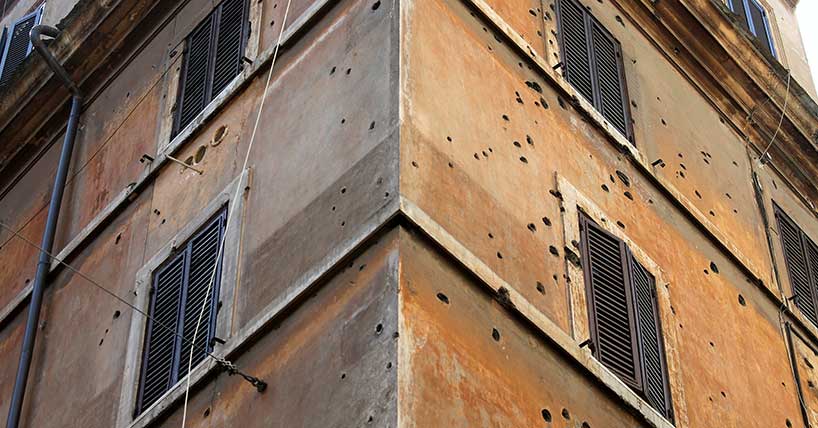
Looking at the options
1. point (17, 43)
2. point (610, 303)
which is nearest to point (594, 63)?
point (610, 303)

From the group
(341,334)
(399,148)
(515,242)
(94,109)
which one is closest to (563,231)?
(515,242)

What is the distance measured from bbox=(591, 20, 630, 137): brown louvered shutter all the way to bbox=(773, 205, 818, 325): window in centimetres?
227

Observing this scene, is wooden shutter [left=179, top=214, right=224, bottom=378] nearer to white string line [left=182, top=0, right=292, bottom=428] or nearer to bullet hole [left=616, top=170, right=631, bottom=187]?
white string line [left=182, top=0, right=292, bottom=428]

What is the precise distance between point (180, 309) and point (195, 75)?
2.74m

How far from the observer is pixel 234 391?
10.8 metres

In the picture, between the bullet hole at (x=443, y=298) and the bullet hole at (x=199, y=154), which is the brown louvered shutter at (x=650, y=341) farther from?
the bullet hole at (x=199, y=154)

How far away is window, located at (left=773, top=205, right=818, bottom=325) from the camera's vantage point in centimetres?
1517

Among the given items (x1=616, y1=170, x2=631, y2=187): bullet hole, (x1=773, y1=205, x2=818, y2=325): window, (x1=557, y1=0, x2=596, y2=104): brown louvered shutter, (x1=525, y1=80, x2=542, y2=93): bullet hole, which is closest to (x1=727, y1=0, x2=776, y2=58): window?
(x1=773, y1=205, x2=818, y2=325): window

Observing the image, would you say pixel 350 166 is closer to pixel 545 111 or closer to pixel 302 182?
pixel 302 182

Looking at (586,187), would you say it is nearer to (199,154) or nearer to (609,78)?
(609,78)

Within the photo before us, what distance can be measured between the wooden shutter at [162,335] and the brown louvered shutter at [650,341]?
323 centimetres

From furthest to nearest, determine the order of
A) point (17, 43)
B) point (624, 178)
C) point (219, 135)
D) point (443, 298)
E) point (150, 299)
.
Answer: point (17, 43) < point (624, 178) < point (219, 135) < point (150, 299) < point (443, 298)

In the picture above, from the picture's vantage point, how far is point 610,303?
12.1 metres

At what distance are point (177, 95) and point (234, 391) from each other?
4.02 meters
